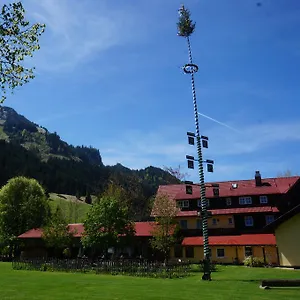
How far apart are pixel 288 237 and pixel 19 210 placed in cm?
4560

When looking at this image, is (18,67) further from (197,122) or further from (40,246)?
(40,246)

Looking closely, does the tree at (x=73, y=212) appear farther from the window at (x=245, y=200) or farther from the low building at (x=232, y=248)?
the window at (x=245, y=200)

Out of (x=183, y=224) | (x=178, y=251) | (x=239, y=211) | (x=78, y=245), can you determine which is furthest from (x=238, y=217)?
(x=78, y=245)

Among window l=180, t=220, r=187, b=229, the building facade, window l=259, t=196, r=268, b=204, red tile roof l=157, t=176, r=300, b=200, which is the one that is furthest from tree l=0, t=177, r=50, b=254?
window l=259, t=196, r=268, b=204

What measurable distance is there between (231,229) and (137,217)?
32325 millimetres

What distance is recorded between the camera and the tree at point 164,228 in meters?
42.8

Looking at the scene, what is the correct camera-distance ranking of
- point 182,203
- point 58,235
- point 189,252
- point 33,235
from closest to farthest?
1. point 58,235
2. point 189,252
3. point 33,235
4. point 182,203

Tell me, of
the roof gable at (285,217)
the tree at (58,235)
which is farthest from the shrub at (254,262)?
the tree at (58,235)

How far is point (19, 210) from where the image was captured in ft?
198

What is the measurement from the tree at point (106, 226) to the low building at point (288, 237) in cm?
1659

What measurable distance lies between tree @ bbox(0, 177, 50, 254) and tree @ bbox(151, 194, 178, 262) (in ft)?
80.5

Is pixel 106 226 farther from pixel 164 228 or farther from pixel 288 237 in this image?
pixel 288 237

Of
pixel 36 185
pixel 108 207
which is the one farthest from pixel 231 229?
pixel 36 185

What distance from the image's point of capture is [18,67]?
13.6 metres
